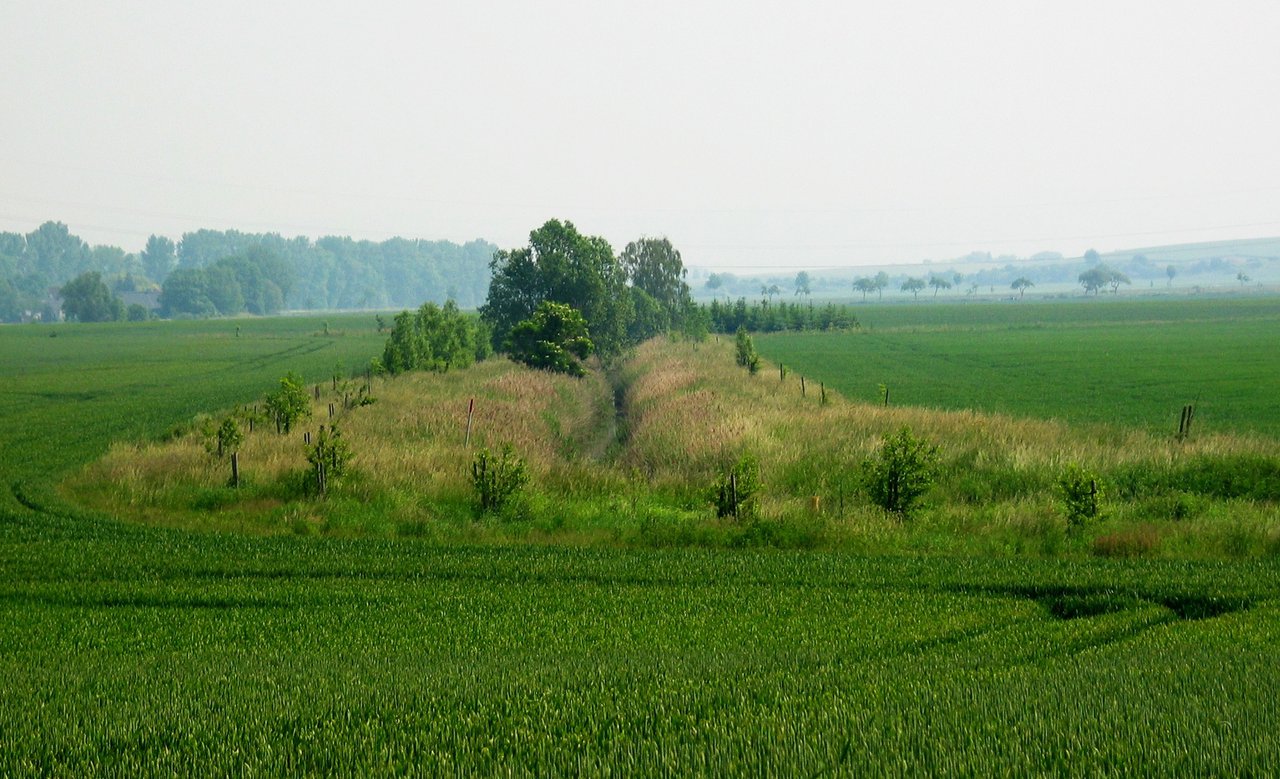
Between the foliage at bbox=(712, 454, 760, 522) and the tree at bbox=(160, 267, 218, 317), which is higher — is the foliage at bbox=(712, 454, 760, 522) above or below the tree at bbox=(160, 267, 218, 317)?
below

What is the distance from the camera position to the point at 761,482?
23172 mm

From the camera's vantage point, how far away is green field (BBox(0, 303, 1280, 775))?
Result: 7117 millimetres

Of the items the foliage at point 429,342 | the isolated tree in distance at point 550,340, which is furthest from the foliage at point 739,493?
the foliage at point 429,342

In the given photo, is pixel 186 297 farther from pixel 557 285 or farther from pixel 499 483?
pixel 499 483

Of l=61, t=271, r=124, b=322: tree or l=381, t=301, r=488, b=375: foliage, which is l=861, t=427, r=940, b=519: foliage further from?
l=61, t=271, r=124, b=322: tree

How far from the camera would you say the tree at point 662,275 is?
325 feet

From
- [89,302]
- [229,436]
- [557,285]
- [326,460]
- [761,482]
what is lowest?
[761,482]

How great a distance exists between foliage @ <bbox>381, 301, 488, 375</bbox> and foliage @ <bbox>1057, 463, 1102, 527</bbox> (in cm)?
4014

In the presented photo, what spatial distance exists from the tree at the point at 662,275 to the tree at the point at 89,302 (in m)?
103

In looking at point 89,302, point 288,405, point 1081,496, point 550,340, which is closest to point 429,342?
point 550,340

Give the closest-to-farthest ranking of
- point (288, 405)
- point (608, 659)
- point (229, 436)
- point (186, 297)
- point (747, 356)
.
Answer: point (608, 659) < point (229, 436) < point (288, 405) < point (747, 356) < point (186, 297)

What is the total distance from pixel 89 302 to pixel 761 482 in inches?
6355

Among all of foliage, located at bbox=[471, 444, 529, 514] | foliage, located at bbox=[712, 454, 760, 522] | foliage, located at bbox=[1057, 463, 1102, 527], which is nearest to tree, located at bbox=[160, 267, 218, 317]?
foliage, located at bbox=[471, 444, 529, 514]

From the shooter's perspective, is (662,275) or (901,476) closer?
(901,476)
